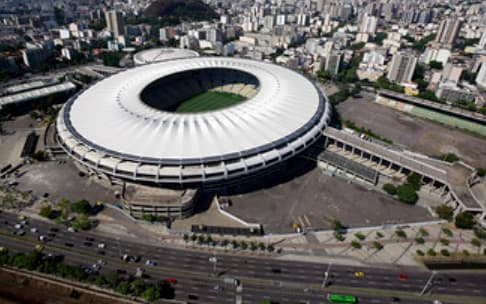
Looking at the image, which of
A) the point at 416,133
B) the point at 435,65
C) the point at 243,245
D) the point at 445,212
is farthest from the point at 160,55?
the point at 435,65

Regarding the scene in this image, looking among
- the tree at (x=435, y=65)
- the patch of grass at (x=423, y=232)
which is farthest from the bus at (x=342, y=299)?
the tree at (x=435, y=65)

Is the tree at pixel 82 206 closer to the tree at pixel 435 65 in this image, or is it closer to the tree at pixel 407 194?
the tree at pixel 407 194

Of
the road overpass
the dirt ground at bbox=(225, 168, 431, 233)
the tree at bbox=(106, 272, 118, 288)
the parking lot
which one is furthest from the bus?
the parking lot

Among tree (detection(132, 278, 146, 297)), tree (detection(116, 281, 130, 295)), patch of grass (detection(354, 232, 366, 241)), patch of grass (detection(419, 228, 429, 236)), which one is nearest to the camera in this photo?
tree (detection(132, 278, 146, 297))

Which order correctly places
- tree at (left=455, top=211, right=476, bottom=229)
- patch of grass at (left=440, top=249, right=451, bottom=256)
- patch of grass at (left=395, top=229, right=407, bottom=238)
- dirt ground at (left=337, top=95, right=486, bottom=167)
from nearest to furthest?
1. patch of grass at (left=440, top=249, right=451, bottom=256)
2. patch of grass at (left=395, top=229, right=407, bottom=238)
3. tree at (left=455, top=211, right=476, bottom=229)
4. dirt ground at (left=337, top=95, right=486, bottom=167)

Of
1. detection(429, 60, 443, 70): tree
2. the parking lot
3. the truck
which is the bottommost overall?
the truck

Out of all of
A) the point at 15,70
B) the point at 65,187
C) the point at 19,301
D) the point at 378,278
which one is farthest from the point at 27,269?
the point at 15,70

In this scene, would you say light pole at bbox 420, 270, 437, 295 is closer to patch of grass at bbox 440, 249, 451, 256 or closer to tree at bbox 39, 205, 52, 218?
patch of grass at bbox 440, 249, 451, 256

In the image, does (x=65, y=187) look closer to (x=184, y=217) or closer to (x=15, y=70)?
(x=184, y=217)

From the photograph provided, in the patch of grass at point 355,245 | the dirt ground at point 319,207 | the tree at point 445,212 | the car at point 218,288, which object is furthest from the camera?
the tree at point 445,212
